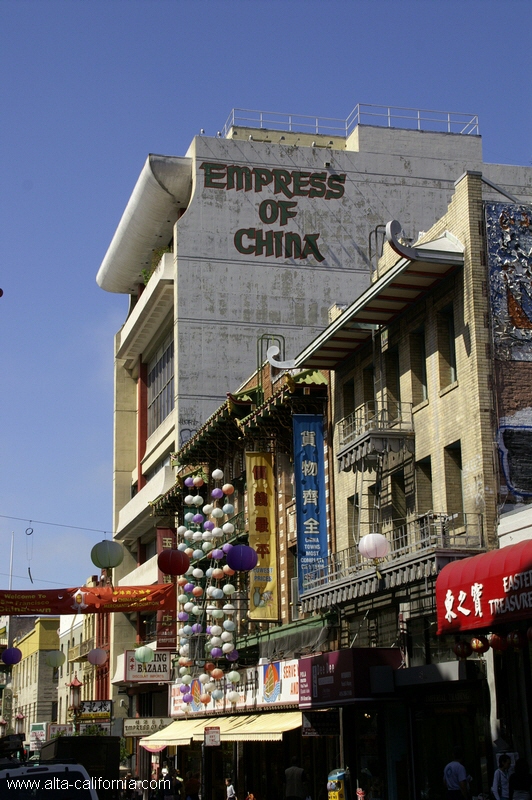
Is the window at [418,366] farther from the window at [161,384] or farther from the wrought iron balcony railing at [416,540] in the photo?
the window at [161,384]

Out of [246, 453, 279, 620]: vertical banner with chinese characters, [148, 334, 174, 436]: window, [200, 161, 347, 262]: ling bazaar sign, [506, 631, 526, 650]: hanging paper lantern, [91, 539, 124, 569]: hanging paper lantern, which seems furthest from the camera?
[148, 334, 174, 436]: window

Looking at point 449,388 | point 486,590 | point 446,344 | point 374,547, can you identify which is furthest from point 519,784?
point 446,344

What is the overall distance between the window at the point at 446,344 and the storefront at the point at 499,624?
212 inches

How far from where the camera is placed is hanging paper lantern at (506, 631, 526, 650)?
21719 mm

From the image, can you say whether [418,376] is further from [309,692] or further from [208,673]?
[208,673]

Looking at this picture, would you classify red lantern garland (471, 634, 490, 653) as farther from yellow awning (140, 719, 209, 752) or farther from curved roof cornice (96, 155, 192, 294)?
curved roof cornice (96, 155, 192, 294)

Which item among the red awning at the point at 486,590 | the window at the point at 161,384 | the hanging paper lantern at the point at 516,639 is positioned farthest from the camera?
the window at the point at 161,384

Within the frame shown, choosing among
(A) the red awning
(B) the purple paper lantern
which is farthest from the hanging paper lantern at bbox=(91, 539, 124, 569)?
(A) the red awning

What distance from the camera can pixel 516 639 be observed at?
21766 mm

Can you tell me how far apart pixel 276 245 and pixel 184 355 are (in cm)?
662

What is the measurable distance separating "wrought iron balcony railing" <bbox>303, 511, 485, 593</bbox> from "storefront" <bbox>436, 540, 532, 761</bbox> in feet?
3.73

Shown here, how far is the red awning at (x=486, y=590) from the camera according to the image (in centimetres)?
2067

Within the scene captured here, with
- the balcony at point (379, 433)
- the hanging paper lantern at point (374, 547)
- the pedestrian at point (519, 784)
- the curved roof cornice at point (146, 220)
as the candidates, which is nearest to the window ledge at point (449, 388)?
the balcony at point (379, 433)

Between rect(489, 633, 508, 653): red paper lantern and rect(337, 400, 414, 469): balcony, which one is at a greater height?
rect(337, 400, 414, 469): balcony
